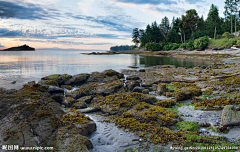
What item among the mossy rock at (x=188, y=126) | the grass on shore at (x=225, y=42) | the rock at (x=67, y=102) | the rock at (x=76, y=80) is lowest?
the mossy rock at (x=188, y=126)

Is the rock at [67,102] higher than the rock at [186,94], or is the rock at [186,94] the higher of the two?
the rock at [186,94]

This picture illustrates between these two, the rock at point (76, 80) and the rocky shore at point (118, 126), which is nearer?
the rocky shore at point (118, 126)

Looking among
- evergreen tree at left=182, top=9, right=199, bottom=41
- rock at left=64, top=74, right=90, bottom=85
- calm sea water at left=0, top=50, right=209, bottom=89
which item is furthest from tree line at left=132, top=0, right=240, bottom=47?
rock at left=64, top=74, right=90, bottom=85

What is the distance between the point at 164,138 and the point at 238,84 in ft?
36.6

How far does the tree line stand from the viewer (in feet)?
260

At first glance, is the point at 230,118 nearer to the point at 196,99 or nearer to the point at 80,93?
the point at 196,99

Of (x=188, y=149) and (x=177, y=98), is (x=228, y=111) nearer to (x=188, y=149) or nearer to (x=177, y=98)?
(x=188, y=149)

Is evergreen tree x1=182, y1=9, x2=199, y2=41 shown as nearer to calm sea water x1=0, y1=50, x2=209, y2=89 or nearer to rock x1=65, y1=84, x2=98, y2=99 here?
calm sea water x1=0, y1=50, x2=209, y2=89

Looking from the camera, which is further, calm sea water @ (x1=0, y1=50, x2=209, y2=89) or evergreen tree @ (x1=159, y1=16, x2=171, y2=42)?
evergreen tree @ (x1=159, y1=16, x2=171, y2=42)

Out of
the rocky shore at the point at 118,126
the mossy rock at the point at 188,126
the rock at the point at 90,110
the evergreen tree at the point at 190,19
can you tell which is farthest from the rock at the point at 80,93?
the evergreen tree at the point at 190,19

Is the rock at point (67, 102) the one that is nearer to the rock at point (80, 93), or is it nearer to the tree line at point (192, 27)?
the rock at point (80, 93)

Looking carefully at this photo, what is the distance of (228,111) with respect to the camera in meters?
7.10

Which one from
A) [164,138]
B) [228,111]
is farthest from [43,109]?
[228,111]

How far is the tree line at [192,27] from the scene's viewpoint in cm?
7919
